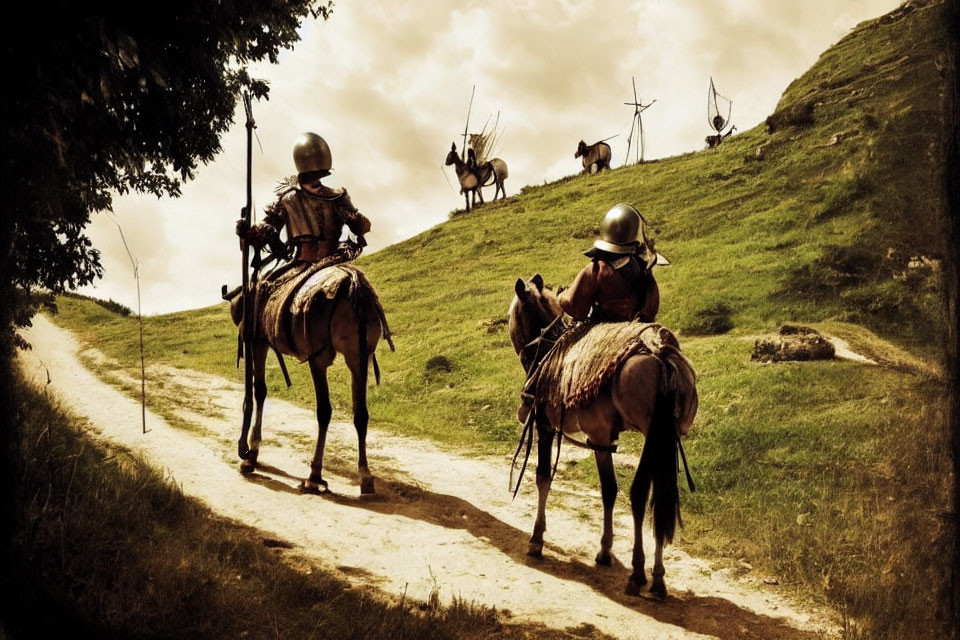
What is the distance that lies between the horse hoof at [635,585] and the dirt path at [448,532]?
3.4 inches

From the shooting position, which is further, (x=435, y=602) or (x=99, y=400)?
(x=99, y=400)

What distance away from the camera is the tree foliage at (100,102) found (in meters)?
4.58

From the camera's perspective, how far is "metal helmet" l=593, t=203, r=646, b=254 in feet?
22.3

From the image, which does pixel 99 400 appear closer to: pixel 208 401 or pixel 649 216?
pixel 208 401

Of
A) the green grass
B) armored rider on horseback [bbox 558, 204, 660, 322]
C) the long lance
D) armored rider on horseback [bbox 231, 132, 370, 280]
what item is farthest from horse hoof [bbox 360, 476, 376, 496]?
armored rider on horseback [bbox 558, 204, 660, 322]

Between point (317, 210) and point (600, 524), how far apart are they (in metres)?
5.81

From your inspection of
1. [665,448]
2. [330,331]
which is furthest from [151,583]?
[330,331]

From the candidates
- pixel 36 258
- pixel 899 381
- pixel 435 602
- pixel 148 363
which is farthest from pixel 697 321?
pixel 148 363

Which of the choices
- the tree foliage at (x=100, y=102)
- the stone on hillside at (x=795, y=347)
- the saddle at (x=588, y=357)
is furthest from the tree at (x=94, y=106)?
the stone on hillside at (x=795, y=347)

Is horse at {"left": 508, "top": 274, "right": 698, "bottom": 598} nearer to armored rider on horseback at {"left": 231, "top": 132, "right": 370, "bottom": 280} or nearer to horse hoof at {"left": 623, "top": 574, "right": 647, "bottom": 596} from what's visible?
horse hoof at {"left": 623, "top": 574, "right": 647, "bottom": 596}

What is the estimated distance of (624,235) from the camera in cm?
679

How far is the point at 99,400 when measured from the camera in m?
13.8

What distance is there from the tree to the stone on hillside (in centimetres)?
938

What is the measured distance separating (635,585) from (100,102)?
6200 millimetres
